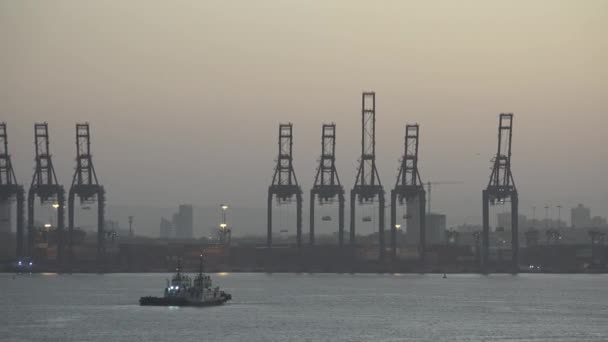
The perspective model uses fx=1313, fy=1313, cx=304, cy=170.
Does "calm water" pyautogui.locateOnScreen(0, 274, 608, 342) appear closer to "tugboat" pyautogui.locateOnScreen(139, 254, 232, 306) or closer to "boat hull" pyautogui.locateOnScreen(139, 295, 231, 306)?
"boat hull" pyautogui.locateOnScreen(139, 295, 231, 306)

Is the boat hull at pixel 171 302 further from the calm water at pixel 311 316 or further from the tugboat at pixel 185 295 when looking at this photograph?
the calm water at pixel 311 316

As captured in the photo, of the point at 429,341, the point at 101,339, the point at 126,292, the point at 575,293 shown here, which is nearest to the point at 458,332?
the point at 429,341

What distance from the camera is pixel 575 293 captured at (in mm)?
190125

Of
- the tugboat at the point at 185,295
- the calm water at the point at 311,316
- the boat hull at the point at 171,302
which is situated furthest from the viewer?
the tugboat at the point at 185,295

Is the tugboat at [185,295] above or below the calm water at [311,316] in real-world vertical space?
above

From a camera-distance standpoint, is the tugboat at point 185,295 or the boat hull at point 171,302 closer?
the boat hull at point 171,302

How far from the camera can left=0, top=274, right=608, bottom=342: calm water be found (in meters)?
105

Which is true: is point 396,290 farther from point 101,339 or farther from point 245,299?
point 101,339

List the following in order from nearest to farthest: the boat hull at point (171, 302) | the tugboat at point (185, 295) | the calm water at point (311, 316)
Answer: the calm water at point (311, 316) → the boat hull at point (171, 302) → the tugboat at point (185, 295)

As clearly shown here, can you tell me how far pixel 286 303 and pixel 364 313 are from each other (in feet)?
58.8

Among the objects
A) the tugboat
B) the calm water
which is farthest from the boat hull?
the calm water

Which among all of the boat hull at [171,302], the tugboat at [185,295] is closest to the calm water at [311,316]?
the boat hull at [171,302]

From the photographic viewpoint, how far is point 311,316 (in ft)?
418

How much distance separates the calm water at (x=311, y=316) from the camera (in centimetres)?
10506
